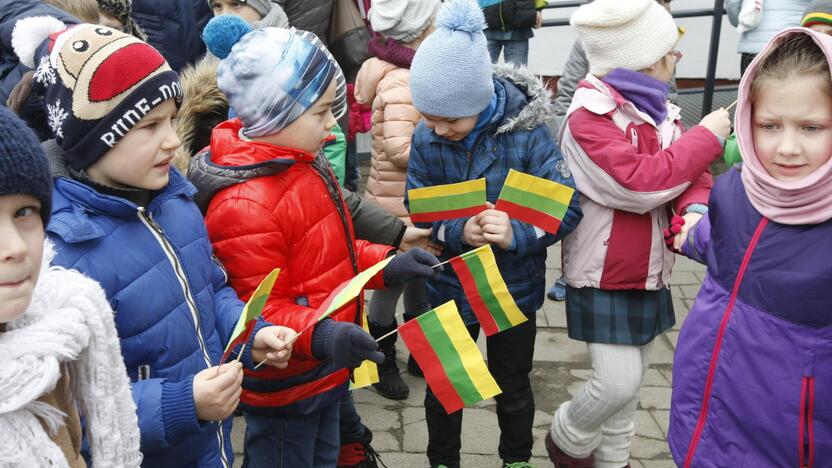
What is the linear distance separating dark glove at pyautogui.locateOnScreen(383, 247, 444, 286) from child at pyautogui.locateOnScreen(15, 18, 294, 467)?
1.88 ft

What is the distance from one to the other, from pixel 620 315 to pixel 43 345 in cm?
207

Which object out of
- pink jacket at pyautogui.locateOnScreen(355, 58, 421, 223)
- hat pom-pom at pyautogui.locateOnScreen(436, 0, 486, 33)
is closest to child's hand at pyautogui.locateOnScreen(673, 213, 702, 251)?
hat pom-pom at pyautogui.locateOnScreen(436, 0, 486, 33)

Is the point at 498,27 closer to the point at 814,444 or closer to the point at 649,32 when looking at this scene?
the point at 649,32

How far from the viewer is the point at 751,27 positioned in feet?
18.5

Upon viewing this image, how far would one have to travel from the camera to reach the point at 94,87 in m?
1.99

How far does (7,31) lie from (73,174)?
1.52m

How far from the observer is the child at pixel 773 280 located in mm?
2064

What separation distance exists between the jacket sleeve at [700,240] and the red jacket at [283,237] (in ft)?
3.35

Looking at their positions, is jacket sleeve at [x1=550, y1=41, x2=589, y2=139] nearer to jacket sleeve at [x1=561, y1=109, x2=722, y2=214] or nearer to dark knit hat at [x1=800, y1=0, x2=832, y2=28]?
dark knit hat at [x1=800, y1=0, x2=832, y2=28]

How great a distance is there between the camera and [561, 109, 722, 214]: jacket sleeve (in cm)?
283

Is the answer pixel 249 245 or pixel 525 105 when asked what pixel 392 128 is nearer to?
pixel 525 105

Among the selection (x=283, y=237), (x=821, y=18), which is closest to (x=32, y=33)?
(x=283, y=237)

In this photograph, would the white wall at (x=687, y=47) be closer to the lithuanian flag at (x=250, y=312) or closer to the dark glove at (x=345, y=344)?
the dark glove at (x=345, y=344)

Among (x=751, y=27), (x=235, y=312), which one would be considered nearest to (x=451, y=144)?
(x=235, y=312)
